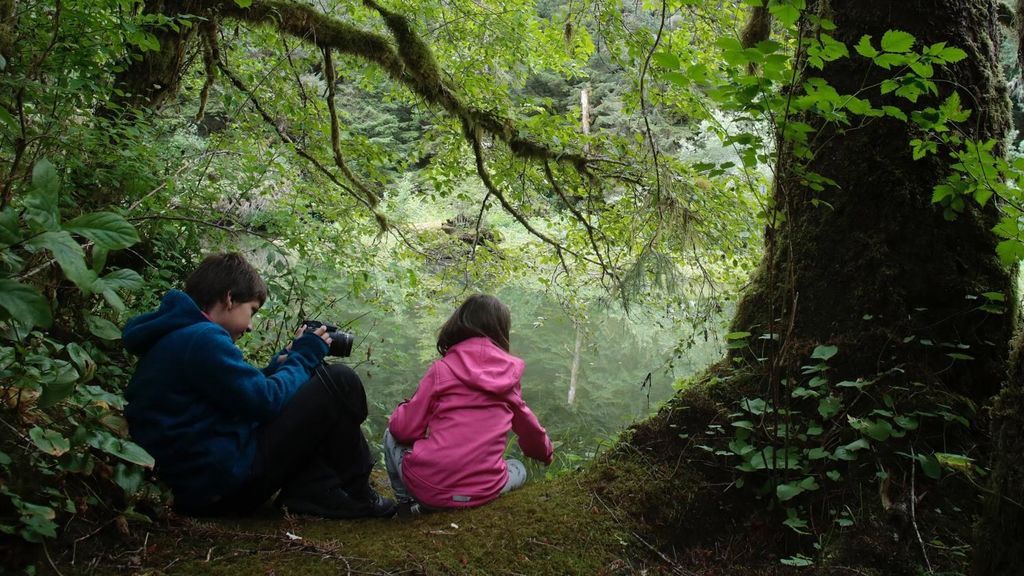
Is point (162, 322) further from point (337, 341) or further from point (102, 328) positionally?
point (337, 341)

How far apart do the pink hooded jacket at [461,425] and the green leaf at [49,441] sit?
123 centimetres

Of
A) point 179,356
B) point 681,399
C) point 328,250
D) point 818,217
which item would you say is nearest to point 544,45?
point 328,250

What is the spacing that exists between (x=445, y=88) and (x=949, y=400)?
337cm

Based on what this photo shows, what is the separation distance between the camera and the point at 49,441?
1.41 meters

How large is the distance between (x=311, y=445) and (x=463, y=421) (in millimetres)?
590

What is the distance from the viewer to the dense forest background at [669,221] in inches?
61.7

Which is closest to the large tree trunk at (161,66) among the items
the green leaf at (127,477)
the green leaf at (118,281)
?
the green leaf at (127,477)

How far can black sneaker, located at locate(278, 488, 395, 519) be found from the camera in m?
2.27

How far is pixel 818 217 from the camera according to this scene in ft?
7.82

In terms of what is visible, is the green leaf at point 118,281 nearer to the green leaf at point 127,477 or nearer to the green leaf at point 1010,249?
the green leaf at point 127,477

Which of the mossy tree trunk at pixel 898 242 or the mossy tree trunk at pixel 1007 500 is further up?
the mossy tree trunk at pixel 898 242

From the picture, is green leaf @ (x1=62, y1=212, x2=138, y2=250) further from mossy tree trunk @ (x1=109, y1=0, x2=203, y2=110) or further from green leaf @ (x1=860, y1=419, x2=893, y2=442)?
mossy tree trunk @ (x1=109, y1=0, x2=203, y2=110)

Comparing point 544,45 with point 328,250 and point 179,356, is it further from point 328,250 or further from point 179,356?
point 179,356

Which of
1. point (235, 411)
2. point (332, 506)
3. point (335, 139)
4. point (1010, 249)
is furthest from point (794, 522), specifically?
point (335, 139)
